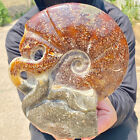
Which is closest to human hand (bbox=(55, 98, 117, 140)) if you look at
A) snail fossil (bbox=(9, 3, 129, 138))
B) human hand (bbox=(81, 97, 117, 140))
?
human hand (bbox=(81, 97, 117, 140))

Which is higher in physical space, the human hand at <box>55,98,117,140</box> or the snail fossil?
the snail fossil

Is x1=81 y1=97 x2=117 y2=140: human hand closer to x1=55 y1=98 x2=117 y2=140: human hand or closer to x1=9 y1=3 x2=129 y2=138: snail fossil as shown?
x1=55 y1=98 x2=117 y2=140: human hand

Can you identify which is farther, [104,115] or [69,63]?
[104,115]

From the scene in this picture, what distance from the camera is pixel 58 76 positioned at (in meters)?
0.69

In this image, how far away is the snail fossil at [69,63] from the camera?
0.67m

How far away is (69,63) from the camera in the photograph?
68 cm

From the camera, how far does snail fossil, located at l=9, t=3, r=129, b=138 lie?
0.67 metres

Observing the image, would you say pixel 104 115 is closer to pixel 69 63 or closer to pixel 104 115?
pixel 104 115

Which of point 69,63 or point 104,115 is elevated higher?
point 69,63

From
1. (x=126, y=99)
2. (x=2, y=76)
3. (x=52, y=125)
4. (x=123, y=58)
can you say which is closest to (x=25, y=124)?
(x=2, y=76)

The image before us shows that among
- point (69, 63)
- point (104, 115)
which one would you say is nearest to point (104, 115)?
point (104, 115)

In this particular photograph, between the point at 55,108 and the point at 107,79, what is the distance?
18 centimetres

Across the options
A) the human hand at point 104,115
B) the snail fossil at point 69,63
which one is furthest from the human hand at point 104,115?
the snail fossil at point 69,63

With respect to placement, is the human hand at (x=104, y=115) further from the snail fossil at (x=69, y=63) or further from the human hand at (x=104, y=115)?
the snail fossil at (x=69, y=63)
